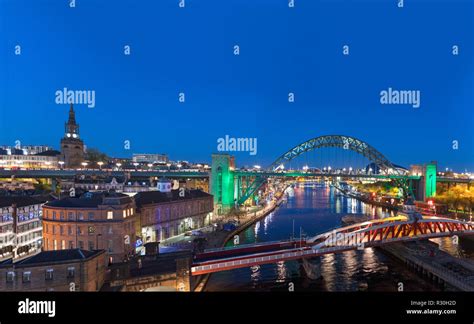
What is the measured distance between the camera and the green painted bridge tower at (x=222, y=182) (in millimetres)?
27156

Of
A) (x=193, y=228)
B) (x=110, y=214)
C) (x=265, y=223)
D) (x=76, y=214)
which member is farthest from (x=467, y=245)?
(x=76, y=214)

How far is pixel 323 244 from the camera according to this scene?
1245 cm

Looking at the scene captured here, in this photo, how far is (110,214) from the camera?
11977 mm

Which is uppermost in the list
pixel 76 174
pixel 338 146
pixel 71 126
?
pixel 71 126

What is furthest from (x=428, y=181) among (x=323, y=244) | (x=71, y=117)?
(x=71, y=117)

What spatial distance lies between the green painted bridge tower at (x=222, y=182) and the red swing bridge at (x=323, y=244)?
13811 millimetres

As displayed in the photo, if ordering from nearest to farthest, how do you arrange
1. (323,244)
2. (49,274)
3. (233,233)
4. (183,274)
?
(49,274), (183,274), (323,244), (233,233)

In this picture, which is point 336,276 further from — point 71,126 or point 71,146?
point 71,126

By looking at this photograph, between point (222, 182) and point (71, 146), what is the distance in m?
27.0

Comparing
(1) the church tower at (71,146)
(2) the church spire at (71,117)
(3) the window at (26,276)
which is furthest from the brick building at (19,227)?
(2) the church spire at (71,117)

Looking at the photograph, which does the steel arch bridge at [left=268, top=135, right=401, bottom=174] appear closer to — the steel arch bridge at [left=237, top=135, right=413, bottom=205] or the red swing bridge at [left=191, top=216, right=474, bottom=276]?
the steel arch bridge at [left=237, top=135, right=413, bottom=205]

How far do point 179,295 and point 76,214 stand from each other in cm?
997

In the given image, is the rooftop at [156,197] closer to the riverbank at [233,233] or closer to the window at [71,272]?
the riverbank at [233,233]

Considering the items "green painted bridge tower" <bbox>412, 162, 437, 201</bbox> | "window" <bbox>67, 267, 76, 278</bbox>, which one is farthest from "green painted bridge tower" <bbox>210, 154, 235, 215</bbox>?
"window" <bbox>67, 267, 76, 278</bbox>
